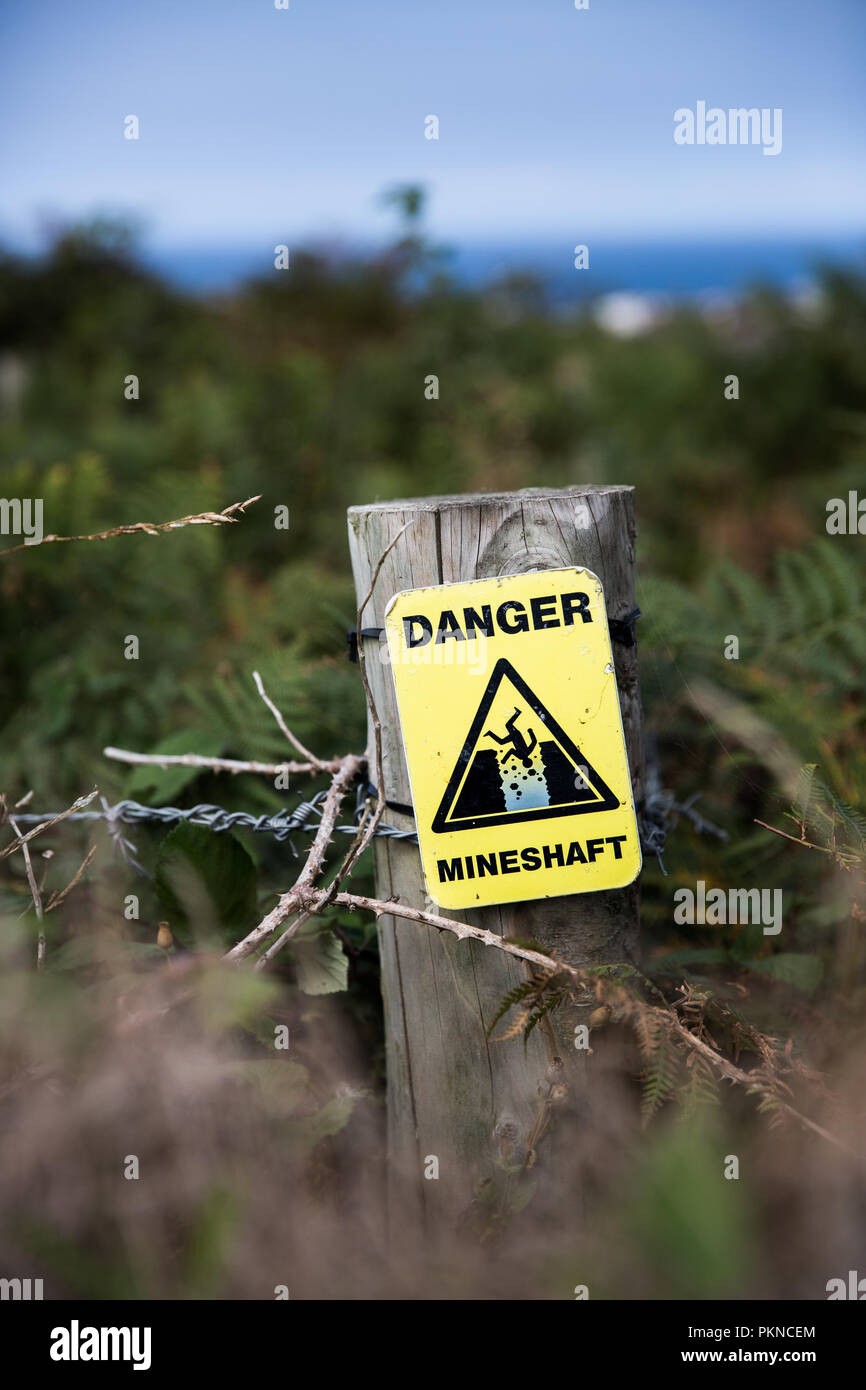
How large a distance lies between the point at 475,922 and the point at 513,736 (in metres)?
0.33

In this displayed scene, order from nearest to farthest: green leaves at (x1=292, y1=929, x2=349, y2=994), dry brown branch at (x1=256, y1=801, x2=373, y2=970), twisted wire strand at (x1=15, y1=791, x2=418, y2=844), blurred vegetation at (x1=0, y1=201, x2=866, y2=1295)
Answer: dry brown branch at (x1=256, y1=801, x2=373, y2=970) → green leaves at (x1=292, y1=929, x2=349, y2=994) → twisted wire strand at (x1=15, y1=791, x2=418, y2=844) → blurred vegetation at (x1=0, y1=201, x2=866, y2=1295)

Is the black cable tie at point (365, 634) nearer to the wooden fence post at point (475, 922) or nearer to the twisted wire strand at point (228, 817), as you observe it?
the wooden fence post at point (475, 922)

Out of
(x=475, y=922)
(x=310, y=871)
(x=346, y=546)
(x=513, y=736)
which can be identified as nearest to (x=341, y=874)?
(x=310, y=871)

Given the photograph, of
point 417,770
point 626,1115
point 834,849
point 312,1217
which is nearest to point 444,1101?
point 626,1115

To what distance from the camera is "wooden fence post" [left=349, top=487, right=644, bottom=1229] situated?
1.58 metres

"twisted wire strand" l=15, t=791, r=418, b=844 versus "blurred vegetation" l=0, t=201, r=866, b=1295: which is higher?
"blurred vegetation" l=0, t=201, r=866, b=1295

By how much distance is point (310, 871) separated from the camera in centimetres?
165

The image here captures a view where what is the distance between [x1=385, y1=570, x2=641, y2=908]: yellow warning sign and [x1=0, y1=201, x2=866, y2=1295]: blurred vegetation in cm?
34

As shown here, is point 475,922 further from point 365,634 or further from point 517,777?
point 365,634

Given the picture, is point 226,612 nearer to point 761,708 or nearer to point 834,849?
point 761,708

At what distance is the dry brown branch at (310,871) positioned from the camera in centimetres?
154

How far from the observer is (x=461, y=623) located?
158 centimetres

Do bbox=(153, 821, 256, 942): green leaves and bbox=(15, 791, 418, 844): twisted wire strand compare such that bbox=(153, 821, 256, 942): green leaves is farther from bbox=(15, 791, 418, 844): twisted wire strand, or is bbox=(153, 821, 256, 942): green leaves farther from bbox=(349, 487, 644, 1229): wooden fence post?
bbox=(349, 487, 644, 1229): wooden fence post

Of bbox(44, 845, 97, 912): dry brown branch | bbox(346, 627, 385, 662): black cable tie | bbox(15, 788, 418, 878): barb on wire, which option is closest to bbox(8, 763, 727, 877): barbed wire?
bbox(15, 788, 418, 878): barb on wire
